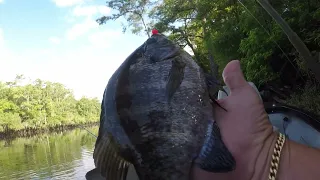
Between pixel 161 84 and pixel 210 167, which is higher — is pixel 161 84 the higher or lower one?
the higher one

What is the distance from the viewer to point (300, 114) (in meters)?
2.73

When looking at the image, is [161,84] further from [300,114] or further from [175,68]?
[300,114]

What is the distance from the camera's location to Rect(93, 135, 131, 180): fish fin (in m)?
1.21

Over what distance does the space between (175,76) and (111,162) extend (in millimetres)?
402

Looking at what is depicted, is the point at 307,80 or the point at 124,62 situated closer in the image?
the point at 124,62

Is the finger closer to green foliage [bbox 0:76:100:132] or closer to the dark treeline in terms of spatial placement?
the dark treeline

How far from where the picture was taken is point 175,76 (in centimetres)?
125

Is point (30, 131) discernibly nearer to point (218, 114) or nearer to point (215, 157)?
point (218, 114)

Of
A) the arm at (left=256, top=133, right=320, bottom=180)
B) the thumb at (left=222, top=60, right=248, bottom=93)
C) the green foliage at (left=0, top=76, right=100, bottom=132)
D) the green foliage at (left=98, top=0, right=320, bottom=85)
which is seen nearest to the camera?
the arm at (left=256, top=133, right=320, bottom=180)

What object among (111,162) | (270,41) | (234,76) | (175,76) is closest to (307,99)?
(270,41)

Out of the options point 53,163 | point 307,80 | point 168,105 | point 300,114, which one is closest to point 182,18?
point 307,80

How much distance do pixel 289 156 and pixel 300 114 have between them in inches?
64.1

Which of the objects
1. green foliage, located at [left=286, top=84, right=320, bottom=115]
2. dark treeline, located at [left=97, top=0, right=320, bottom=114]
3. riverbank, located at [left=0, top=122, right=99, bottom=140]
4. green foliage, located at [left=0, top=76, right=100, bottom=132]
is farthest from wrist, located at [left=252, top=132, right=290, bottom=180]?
green foliage, located at [left=0, top=76, right=100, bottom=132]

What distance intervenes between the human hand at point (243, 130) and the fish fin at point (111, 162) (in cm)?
27
